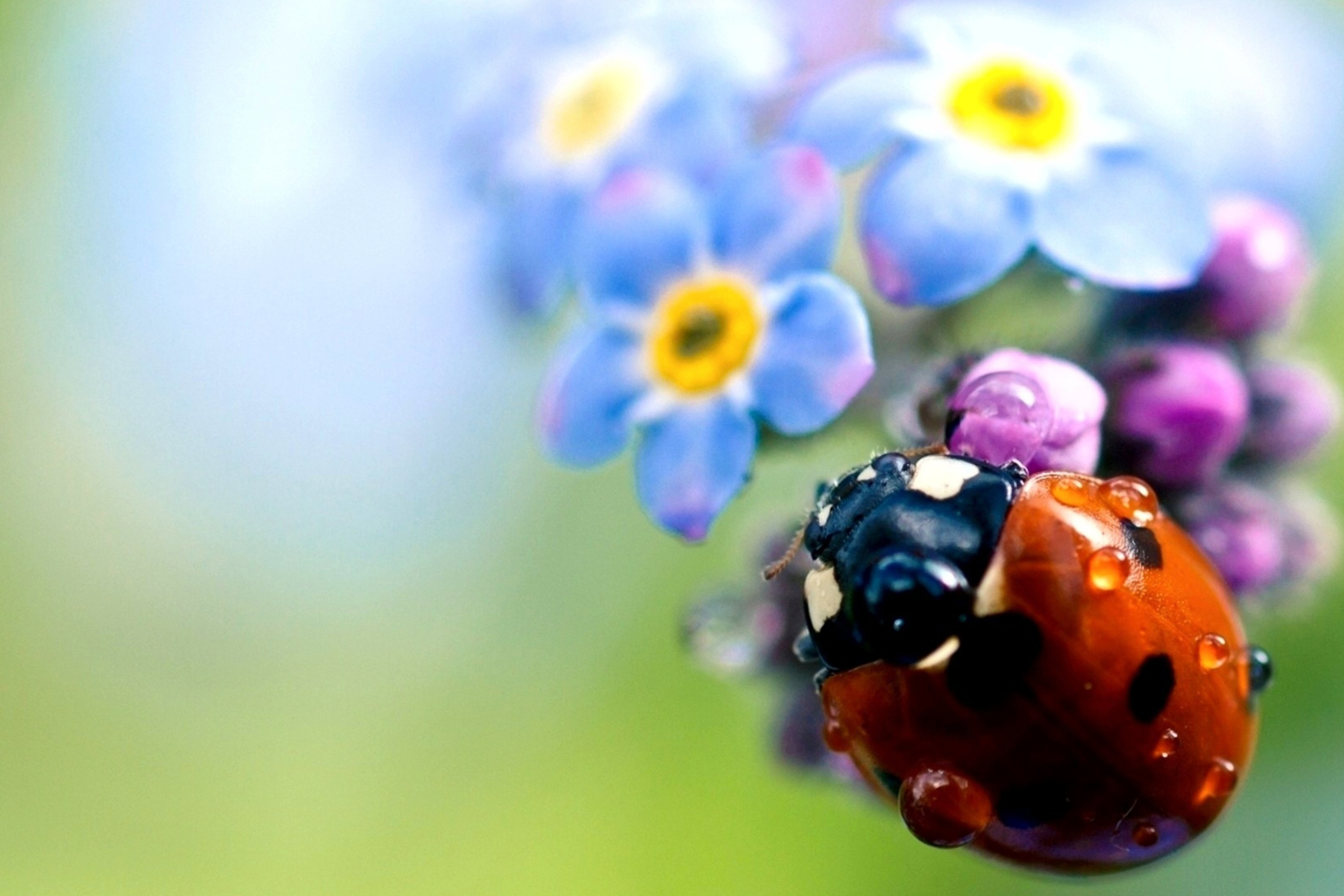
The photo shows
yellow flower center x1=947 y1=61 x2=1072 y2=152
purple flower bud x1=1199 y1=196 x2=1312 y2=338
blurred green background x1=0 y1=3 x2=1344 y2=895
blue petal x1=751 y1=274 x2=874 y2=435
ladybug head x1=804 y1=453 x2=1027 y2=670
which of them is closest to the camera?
ladybug head x1=804 y1=453 x2=1027 y2=670

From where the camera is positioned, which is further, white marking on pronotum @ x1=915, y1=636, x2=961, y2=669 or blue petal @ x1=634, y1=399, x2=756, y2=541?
blue petal @ x1=634, y1=399, x2=756, y2=541

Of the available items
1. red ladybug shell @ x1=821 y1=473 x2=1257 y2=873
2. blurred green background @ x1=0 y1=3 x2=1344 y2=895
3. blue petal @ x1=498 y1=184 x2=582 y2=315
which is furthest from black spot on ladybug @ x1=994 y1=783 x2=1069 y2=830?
blurred green background @ x1=0 y1=3 x2=1344 y2=895

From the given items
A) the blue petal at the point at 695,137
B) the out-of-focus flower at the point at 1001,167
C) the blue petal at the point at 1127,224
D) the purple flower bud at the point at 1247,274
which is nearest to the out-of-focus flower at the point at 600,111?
the blue petal at the point at 695,137

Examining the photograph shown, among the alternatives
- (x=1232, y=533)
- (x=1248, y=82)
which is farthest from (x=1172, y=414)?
(x=1248, y=82)

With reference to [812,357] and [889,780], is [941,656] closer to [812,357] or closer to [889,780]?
[889,780]

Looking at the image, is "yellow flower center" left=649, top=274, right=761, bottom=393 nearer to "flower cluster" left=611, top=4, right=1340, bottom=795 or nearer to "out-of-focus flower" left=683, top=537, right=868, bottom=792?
"flower cluster" left=611, top=4, right=1340, bottom=795

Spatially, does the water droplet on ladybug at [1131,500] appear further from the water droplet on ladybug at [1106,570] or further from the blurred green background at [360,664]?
the blurred green background at [360,664]
